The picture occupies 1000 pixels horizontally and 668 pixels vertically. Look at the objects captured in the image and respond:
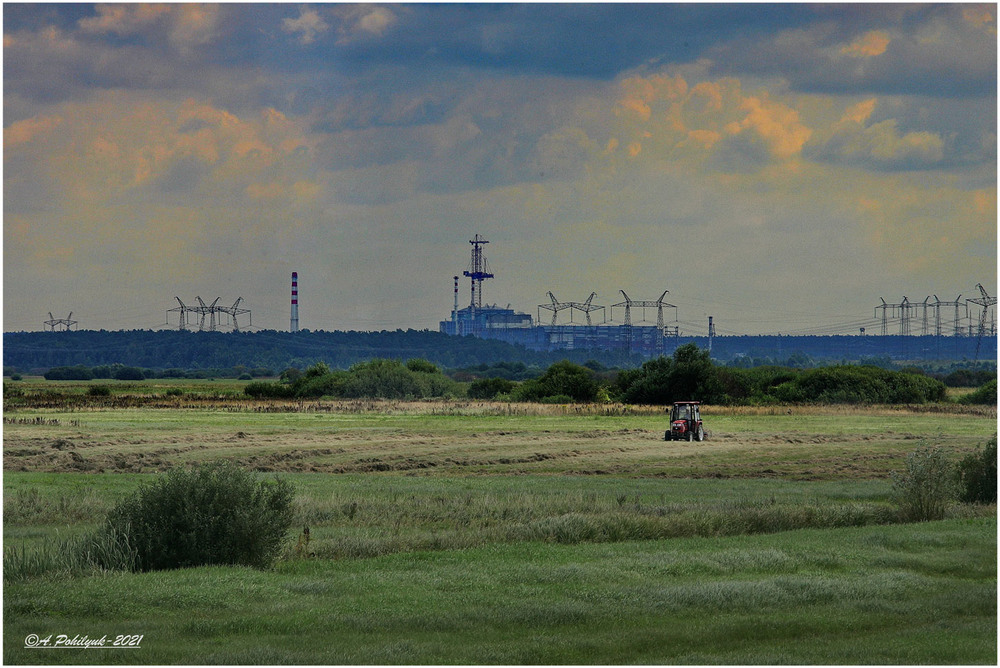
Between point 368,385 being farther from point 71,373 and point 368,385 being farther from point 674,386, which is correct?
point 71,373

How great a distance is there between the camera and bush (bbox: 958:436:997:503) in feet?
98.1

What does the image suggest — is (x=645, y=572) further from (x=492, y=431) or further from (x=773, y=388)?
(x=773, y=388)

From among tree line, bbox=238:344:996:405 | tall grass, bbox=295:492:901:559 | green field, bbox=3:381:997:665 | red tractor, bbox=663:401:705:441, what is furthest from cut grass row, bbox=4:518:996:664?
tree line, bbox=238:344:996:405

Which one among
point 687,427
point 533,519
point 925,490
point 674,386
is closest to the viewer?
point 533,519

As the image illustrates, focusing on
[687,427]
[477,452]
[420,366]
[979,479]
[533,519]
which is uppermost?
[420,366]

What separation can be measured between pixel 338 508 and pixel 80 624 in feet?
47.2

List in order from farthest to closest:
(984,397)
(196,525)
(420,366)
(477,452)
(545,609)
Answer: (420,366)
(984,397)
(477,452)
(196,525)
(545,609)

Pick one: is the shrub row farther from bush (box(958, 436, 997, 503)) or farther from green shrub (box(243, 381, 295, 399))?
bush (box(958, 436, 997, 503))

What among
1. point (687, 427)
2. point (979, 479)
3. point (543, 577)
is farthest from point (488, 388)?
point (543, 577)

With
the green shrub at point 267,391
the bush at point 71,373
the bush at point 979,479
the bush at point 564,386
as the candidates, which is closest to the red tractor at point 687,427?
the bush at point 979,479

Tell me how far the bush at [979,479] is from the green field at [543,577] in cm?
222

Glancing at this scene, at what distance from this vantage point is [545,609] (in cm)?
1550

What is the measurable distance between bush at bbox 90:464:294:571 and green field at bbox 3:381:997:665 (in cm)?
76

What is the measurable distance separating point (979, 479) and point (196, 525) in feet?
67.8
